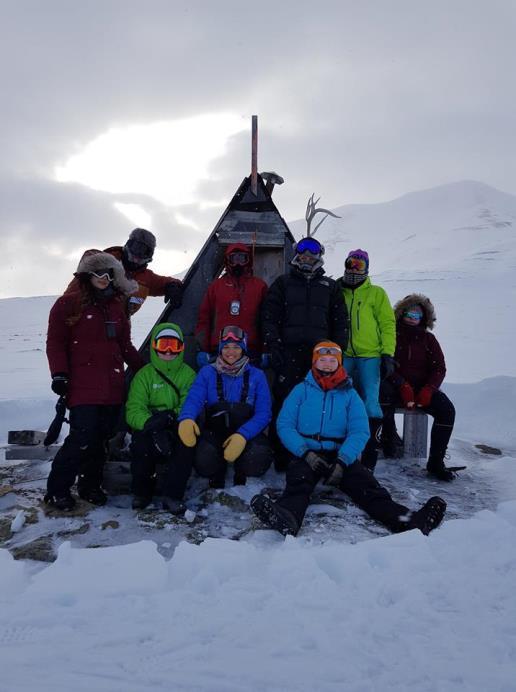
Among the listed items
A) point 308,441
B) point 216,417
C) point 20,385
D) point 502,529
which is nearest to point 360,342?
point 308,441

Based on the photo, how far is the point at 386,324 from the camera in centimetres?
461

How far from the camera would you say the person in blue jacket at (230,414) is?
150 inches

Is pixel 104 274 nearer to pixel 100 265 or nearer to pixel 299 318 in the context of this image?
pixel 100 265

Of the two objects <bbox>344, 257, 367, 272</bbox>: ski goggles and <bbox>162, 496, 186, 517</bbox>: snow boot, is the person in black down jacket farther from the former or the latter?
<bbox>162, 496, 186, 517</bbox>: snow boot

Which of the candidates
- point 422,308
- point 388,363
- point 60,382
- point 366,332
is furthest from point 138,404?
point 422,308

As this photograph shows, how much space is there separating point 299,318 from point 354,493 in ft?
5.10

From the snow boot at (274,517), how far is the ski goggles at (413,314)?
9.52ft

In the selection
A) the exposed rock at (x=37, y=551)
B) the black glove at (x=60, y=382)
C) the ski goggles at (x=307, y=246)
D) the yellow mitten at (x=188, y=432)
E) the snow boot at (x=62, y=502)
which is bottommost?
the exposed rock at (x=37, y=551)

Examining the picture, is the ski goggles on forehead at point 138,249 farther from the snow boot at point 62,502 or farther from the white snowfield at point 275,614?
the white snowfield at point 275,614

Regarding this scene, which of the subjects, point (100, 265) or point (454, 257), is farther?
point (454, 257)

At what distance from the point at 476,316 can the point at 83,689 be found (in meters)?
21.4

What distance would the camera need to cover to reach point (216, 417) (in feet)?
13.1

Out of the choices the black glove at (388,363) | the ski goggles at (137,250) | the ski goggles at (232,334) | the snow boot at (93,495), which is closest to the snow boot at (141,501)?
the snow boot at (93,495)

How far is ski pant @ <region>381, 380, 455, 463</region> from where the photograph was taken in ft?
15.9
